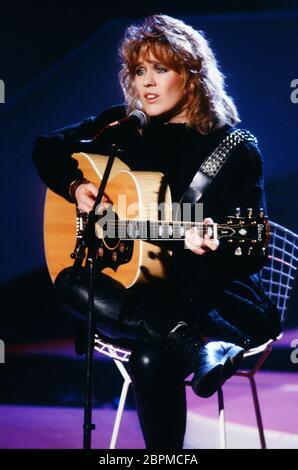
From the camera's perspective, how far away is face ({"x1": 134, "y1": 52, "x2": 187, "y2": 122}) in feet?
8.89

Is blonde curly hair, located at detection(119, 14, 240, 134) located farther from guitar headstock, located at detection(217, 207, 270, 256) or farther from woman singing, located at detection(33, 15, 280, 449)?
guitar headstock, located at detection(217, 207, 270, 256)

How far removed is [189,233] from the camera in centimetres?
228

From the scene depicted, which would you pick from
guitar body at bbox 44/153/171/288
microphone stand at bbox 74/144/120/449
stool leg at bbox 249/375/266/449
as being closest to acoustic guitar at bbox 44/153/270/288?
guitar body at bbox 44/153/171/288

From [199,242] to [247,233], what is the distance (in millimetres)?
162

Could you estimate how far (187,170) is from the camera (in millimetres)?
2656

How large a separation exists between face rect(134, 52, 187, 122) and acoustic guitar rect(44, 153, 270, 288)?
0.26m

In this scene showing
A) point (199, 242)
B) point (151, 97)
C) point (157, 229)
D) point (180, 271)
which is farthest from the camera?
point (151, 97)

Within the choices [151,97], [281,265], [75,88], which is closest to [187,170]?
[151,97]

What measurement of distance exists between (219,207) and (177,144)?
1.11 feet

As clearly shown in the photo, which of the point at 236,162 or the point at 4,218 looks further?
the point at 4,218

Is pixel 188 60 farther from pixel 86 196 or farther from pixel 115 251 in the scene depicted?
pixel 115 251

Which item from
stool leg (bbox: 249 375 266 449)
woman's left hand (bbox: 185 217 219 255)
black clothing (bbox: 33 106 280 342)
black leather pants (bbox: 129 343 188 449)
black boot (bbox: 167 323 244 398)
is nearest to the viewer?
black boot (bbox: 167 323 244 398)
